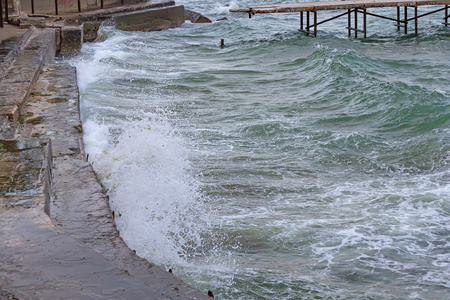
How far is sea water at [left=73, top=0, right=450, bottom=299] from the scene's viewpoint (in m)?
5.37

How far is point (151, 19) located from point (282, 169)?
16.8 metres

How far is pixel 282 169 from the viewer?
8.10 meters

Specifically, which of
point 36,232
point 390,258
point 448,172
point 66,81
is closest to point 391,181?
point 448,172

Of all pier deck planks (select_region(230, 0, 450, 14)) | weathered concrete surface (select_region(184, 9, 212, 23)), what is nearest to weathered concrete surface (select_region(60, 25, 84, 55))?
pier deck planks (select_region(230, 0, 450, 14))

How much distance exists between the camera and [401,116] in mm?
10906

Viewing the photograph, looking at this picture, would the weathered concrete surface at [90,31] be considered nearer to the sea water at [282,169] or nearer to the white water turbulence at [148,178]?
the sea water at [282,169]

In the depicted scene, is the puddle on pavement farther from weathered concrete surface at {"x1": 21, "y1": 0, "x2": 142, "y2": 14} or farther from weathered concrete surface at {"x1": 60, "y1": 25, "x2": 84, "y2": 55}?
weathered concrete surface at {"x1": 21, "y1": 0, "x2": 142, "y2": 14}

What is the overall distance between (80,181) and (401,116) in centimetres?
697

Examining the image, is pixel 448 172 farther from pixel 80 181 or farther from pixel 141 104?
pixel 141 104

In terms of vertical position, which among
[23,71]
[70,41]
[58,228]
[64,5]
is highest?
[64,5]

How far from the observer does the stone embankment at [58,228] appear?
3.74 meters

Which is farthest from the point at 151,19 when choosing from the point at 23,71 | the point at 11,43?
the point at 23,71

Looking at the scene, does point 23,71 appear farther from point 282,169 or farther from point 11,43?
point 282,169

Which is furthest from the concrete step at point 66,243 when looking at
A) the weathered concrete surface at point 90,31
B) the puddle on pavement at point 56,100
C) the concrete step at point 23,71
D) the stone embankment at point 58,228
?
the weathered concrete surface at point 90,31
